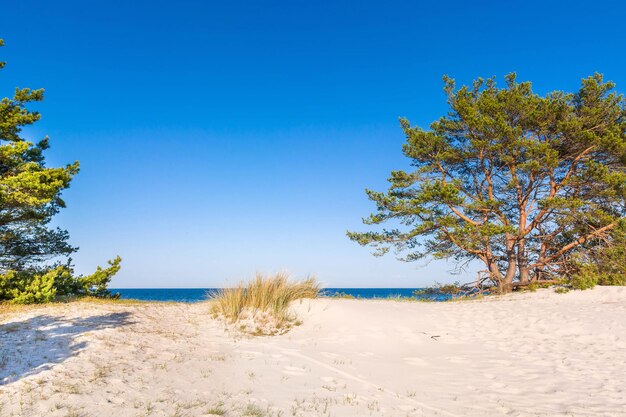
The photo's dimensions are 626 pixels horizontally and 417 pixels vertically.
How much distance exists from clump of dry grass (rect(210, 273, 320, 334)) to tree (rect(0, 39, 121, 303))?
13.4 ft

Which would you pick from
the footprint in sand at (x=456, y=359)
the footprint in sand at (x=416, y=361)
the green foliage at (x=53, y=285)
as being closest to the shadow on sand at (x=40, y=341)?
the green foliage at (x=53, y=285)

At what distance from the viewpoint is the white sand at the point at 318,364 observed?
4.59 metres

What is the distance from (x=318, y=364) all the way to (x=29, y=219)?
10.8 m

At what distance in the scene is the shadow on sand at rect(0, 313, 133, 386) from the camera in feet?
16.7

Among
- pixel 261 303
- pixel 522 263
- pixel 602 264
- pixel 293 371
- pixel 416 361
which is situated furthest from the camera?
pixel 522 263

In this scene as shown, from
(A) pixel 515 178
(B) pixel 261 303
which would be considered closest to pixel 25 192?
(B) pixel 261 303

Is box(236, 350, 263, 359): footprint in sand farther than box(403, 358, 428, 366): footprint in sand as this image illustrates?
No

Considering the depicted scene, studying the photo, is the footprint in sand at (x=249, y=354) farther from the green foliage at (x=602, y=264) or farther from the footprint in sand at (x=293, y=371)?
the green foliage at (x=602, y=264)

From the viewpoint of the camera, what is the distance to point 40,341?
624 centimetres

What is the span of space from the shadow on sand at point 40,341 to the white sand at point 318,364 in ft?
0.07

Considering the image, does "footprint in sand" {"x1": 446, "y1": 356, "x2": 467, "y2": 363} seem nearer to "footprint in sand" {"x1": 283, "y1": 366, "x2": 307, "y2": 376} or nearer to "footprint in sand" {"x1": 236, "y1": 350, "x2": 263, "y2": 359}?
"footprint in sand" {"x1": 283, "y1": 366, "x2": 307, "y2": 376}

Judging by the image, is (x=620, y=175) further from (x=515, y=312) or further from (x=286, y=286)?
(x=286, y=286)

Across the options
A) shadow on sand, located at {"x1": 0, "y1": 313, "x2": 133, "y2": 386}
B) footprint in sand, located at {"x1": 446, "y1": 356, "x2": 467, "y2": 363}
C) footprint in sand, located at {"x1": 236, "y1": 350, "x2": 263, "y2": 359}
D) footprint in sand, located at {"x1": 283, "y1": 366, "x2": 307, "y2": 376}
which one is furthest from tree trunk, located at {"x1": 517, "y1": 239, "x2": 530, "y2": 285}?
shadow on sand, located at {"x1": 0, "y1": 313, "x2": 133, "y2": 386}

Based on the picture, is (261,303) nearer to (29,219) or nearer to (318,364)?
(318,364)
